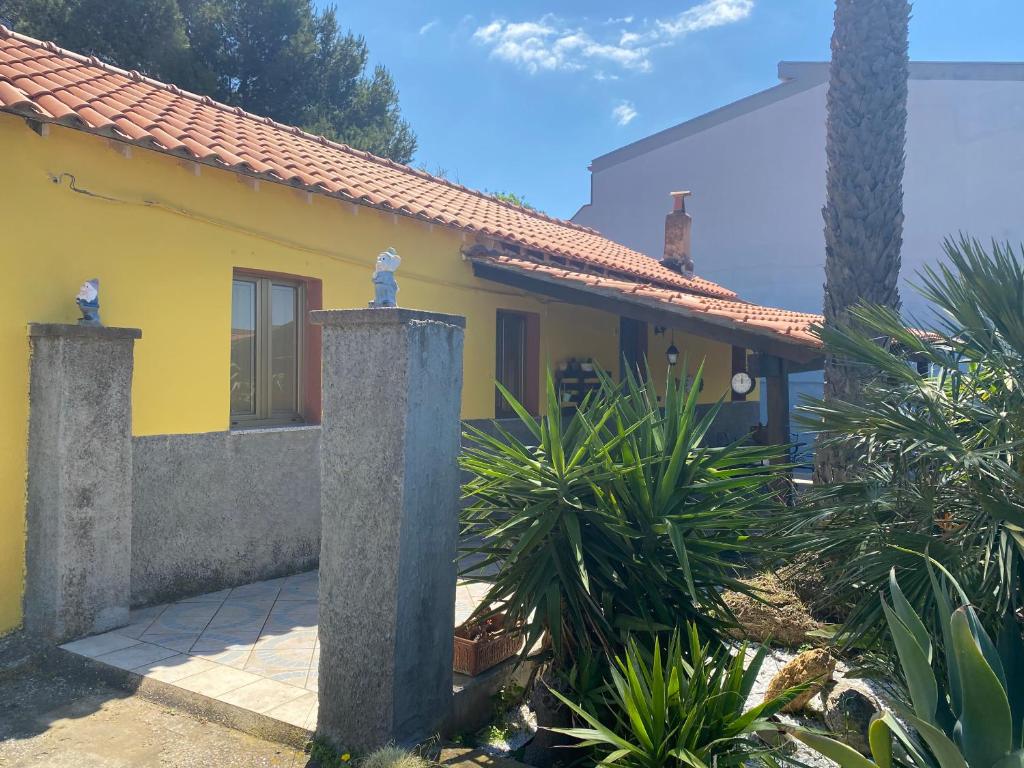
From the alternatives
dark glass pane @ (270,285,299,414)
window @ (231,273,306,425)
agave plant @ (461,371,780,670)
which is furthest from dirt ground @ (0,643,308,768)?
dark glass pane @ (270,285,299,414)

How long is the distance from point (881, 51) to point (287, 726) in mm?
7710

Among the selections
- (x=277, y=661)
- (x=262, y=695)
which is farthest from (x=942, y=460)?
(x=277, y=661)

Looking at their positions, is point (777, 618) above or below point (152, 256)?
below

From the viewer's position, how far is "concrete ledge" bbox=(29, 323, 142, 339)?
193 inches

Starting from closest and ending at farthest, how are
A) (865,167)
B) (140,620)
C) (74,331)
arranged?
(74,331)
(140,620)
(865,167)

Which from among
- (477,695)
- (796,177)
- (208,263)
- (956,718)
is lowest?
(477,695)

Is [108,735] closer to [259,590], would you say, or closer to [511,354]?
[259,590]

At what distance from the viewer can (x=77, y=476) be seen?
4988 millimetres

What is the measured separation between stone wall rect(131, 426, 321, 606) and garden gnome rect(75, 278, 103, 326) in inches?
39.4

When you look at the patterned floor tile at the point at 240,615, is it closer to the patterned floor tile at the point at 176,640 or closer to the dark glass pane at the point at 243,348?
the patterned floor tile at the point at 176,640

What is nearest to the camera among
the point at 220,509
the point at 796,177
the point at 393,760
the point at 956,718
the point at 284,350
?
the point at 956,718

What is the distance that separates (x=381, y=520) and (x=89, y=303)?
2929 mm

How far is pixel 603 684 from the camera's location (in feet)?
12.5

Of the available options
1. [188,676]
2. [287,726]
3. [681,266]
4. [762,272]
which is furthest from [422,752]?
→ [762,272]
